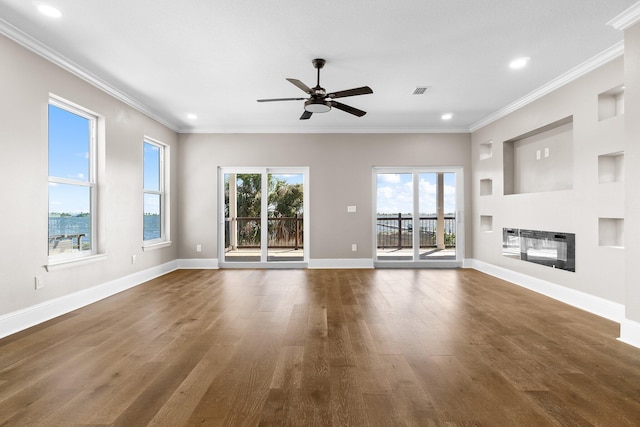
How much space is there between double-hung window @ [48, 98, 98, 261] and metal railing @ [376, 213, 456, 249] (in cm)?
475

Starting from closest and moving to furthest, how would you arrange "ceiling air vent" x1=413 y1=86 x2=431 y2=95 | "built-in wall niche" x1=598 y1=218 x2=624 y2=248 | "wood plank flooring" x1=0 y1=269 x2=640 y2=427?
1. "wood plank flooring" x1=0 y1=269 x2=640 y2=427
2. "built-in wall niche" x1=598 y1=218 x2=624 y2=248
3. "ceiling air vent" x1=413 y1=86 x2=431 y2=95

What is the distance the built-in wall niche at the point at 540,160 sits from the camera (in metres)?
4.26

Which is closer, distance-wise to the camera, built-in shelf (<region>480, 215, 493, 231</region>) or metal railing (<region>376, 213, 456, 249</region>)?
built-in shelf (<region>480, 215, 493, 231</region>)

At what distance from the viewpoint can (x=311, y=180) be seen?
6430mm

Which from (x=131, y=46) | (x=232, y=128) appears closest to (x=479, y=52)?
(x=131, y=46)

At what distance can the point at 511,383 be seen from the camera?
2.03 meters

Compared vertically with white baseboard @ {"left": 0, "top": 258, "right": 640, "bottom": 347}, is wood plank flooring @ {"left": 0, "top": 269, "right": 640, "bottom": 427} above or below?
below

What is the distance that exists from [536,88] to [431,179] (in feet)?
8.28

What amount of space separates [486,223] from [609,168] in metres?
2.64

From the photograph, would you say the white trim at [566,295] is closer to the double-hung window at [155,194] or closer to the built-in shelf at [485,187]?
the built-in shelf at [485,187]

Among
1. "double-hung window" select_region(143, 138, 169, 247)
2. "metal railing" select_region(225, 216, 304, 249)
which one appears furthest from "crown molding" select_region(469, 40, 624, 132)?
"double-hung window" select_region(143, 138, 169, 247)

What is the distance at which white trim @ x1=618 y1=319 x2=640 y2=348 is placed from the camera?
8.62 ft

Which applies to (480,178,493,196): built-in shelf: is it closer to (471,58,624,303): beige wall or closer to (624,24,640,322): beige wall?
(471,58,624,303): beige wall

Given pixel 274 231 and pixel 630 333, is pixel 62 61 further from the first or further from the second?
pixel 630 333
